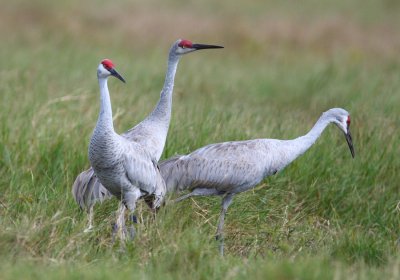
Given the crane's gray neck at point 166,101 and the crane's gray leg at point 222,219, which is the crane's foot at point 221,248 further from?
the crane's gray neck at point 166,101

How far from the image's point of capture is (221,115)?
7.60m

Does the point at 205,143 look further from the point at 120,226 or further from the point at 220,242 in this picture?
the point at 120,226

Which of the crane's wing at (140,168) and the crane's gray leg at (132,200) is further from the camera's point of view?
the crane's gray leg at (132,200)

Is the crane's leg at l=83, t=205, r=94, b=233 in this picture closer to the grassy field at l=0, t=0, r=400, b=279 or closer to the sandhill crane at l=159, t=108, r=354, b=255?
the grassy field at l=0, t=0, r=400, b=279

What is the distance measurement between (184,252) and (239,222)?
1.29 meters

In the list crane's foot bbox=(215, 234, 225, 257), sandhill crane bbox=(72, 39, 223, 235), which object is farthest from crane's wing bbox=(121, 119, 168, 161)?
crane's foot bbox=(215, 234, 225, 257)

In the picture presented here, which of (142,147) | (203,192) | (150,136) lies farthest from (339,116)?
(142,147)

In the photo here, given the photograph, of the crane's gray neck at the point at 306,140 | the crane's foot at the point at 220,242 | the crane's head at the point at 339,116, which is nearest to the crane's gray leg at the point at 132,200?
the crane's foot at the point at 220,242

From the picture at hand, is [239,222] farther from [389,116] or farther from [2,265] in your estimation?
[389,116]

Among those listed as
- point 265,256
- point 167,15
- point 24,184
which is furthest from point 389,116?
point 167,15

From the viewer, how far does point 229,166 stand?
237 inches

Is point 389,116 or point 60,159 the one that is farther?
point 389,116

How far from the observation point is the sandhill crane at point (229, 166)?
5961 millimetres

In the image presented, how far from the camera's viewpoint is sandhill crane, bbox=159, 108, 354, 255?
5961 millimetres
